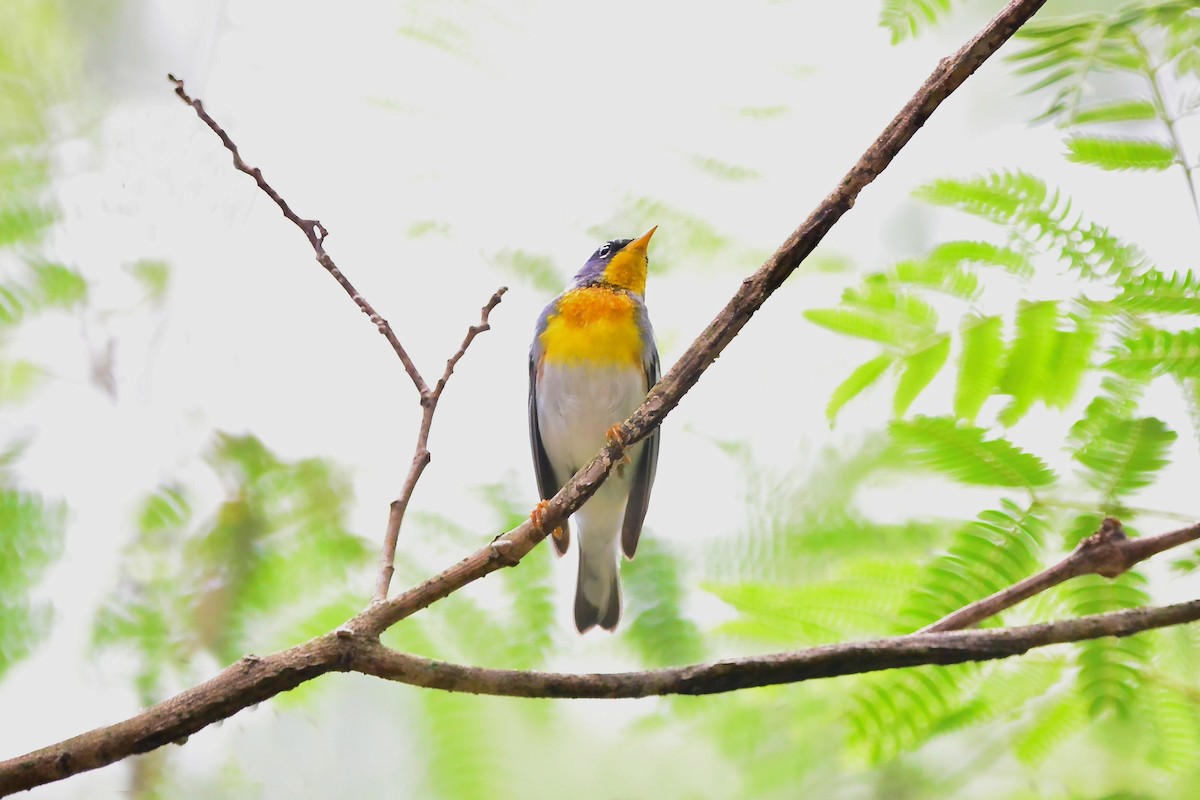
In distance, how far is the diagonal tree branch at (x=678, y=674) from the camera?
5.64ft

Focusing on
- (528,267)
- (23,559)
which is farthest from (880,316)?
(23,559)

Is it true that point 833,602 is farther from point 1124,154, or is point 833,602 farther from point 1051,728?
point 1124,154

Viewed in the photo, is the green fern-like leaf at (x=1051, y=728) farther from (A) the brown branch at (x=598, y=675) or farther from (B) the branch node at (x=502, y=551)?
(B) the branch node at (x=502, y=551)

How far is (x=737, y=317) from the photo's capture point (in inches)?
77.3

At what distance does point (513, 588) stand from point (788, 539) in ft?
3.05

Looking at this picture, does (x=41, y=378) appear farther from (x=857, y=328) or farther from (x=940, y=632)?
(x=940, y=632)

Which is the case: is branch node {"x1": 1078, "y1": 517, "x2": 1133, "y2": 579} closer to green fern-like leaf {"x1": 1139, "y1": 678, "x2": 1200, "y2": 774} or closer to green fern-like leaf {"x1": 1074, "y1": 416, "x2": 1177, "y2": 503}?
green fern-like leaf {"x1": 1074, "y1": 416, "x2": 1177, "y2": 503}

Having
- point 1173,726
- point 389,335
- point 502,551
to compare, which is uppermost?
point 389,335

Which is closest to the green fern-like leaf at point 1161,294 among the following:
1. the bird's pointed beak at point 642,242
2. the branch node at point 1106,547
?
the branch node at point 1106,547

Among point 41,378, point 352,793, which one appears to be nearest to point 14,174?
point 41,378

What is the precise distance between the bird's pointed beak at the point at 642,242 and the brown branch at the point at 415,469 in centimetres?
209

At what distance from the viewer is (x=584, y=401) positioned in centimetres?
469

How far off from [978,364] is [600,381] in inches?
85.1

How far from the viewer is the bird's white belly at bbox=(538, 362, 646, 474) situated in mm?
4625
